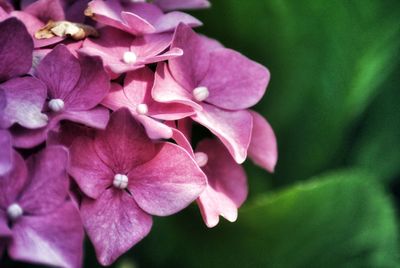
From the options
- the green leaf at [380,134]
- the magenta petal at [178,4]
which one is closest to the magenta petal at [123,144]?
the magenta petal at [178,4]

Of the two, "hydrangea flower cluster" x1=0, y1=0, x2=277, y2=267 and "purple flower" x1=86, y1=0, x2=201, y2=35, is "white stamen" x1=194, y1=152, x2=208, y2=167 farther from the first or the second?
"purple flower" x1=86, y1=0, x2=201, y2=35

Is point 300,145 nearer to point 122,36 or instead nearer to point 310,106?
point 310,106

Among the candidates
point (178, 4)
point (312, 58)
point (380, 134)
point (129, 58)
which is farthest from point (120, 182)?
point (380, 134)

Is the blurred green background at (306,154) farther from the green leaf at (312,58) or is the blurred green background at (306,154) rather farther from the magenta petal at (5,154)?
the magenta petal at (5,154)

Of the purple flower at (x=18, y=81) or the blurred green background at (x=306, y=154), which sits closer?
the purple flower at (x=18, y=81)

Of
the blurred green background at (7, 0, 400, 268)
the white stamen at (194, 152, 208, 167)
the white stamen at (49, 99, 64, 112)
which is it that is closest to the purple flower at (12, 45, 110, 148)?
the white stamen at (49, 99, 64, 112)

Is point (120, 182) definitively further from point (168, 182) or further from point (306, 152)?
point (306, 152)
